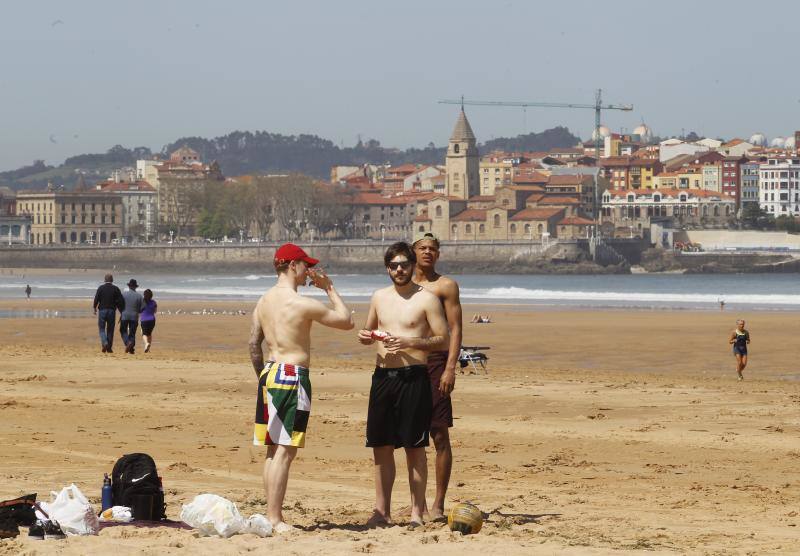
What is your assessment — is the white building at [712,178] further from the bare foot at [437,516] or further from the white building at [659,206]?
the bare foot at [437,516]

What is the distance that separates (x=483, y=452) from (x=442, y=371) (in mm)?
2661

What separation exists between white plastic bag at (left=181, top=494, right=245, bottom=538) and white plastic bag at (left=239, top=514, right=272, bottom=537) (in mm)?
25

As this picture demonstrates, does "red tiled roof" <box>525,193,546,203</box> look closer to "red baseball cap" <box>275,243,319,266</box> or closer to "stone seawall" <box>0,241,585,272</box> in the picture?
"stone seawall" <box>0,241,585,272</box>

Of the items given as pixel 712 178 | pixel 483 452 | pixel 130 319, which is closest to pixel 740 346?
pixel 130 319

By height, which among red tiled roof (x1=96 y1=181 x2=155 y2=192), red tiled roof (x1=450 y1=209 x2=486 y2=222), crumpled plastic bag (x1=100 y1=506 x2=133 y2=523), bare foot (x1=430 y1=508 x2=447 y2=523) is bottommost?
bare foot (x1=430 y1=508 x2=447 y2=523)

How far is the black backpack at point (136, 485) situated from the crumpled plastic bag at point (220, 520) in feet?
1.08

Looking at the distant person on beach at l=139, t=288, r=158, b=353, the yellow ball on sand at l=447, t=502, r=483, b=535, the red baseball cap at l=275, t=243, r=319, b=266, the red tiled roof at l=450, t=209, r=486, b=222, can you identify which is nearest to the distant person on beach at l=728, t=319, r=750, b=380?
the distant person on beach at l=139, t=288, r=158, b=353

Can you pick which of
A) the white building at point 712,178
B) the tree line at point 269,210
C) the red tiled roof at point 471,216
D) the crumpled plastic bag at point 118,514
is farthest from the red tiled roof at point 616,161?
the crumpled plastic bag at point 118,514

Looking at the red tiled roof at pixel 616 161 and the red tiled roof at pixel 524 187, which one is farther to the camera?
the red tiled roof at pixel 616 161

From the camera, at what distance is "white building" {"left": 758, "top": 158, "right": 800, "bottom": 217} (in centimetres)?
16638

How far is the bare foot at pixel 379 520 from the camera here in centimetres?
765

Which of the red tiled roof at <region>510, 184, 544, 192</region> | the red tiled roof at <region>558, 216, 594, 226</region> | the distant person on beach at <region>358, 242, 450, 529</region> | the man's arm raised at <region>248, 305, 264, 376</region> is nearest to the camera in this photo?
the man's arm raised at <region>248, 305, 264, 376</region>

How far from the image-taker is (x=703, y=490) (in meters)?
8.86

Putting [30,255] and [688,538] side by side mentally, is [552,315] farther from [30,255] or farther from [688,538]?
[30,255]
